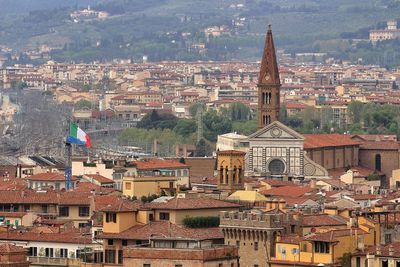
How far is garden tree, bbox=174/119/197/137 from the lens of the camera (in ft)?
390

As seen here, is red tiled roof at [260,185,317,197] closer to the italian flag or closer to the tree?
the italian flag

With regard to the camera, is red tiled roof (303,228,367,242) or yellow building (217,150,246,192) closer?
red tiled roof (303,228,367,242)

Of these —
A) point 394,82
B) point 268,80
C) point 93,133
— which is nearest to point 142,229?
point 268,80

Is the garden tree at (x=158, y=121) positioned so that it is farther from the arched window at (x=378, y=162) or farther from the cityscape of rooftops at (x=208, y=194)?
the arched window at (x=378, y=162)

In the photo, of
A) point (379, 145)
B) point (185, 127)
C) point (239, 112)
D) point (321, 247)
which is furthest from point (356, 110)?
point (321, 247)

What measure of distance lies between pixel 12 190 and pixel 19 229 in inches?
275

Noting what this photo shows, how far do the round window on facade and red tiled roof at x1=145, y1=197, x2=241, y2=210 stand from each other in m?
36.8

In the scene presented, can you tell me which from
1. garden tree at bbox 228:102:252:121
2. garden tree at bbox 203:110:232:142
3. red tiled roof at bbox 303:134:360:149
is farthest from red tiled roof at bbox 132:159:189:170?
garden tree at bbox 228:102:252:121

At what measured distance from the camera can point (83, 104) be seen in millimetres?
163875

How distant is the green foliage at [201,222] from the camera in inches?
1543

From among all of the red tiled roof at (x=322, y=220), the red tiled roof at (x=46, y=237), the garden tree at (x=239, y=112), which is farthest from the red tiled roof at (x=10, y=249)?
the garden tree at (x=239, y=112)

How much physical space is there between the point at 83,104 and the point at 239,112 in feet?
91.1

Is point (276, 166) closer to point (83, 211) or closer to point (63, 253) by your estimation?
point (83, 211)

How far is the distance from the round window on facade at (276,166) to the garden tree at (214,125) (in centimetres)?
3431
